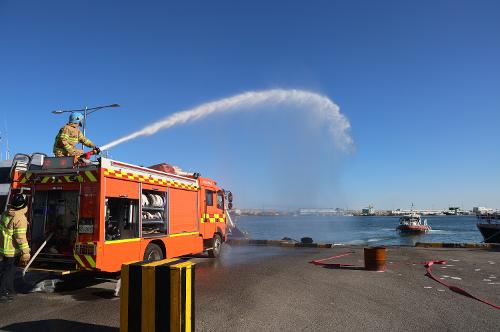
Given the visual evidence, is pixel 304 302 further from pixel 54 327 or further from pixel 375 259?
pixel 375 259

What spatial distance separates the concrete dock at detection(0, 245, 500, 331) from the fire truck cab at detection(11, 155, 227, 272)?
92 cm

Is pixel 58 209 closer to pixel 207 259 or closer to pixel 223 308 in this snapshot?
pixel 223 308

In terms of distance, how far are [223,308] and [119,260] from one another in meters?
2.77

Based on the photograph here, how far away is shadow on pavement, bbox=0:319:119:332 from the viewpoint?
226 inches

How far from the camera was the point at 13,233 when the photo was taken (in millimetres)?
7688

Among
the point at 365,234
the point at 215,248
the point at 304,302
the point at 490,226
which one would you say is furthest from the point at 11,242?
the point at 365,234

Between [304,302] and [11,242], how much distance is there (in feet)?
18.9

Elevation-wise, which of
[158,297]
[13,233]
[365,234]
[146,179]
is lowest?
[365,234]

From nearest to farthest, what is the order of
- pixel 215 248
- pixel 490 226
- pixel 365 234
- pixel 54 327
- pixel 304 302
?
pixel 54 327, pixel 304 302, pixel 215 248, pixel 490 226, pixel 365 234

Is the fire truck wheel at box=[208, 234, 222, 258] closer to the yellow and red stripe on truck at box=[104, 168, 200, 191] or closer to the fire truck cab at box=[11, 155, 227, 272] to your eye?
the yellow and red stripe on truck at box=[104, 168, 200, 191]

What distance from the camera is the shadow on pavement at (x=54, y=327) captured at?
5.73 m

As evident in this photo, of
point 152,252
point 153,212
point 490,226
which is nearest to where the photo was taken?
point 152,252

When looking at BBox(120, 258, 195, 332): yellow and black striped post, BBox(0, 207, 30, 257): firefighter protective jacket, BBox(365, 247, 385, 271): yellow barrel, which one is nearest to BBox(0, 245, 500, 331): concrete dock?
BBox(365, 247, 385, 271): yellow barrel

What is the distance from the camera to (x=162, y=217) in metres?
10.4
